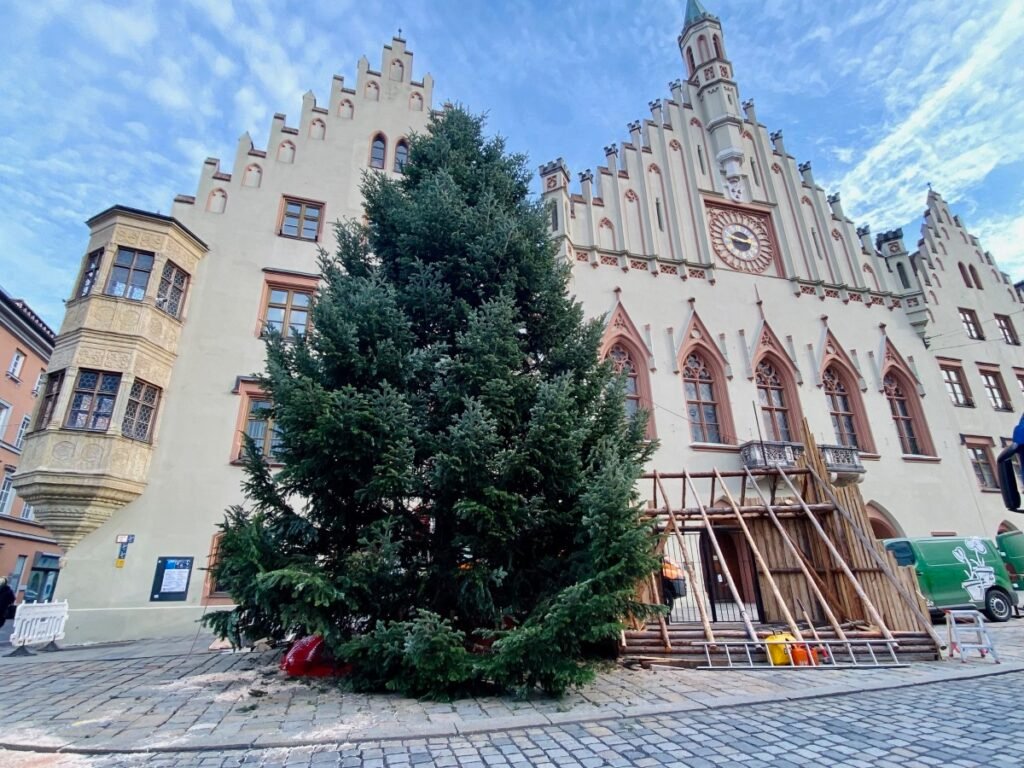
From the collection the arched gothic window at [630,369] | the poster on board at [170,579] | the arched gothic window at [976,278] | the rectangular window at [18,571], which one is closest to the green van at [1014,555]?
the arched gothic window at [630,369]

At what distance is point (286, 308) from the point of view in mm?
15867

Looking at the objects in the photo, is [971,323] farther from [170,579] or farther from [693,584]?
[170,579]

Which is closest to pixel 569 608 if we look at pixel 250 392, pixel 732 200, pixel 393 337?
pixel 393 337

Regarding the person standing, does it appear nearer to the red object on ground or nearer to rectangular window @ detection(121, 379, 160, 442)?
rectangular window @ detection(121, 379, 160, 442)

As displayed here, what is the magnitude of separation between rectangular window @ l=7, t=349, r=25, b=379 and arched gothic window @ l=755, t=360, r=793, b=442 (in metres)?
32.4

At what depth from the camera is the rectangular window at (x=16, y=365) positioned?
78.7 ft

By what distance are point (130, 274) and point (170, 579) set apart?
318 inches

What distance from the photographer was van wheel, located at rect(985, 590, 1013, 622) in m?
12.9

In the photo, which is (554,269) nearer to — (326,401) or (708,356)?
(326,401)

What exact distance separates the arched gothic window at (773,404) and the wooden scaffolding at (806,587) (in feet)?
21.4

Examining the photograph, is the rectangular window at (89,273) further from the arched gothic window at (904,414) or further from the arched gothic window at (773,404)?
the arched gothic window at (904,414)

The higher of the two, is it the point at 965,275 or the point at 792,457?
the point at 965,275

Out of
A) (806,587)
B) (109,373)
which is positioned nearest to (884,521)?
(806,587)

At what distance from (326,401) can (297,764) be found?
11.4 feet
